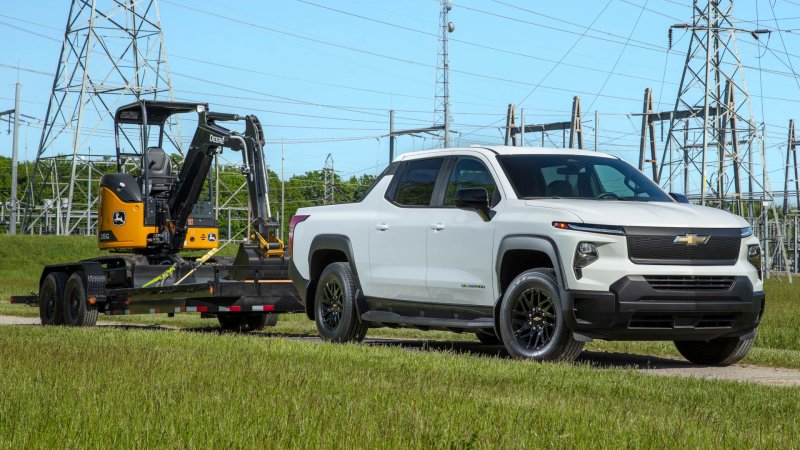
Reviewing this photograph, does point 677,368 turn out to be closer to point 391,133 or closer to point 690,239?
point 690,239

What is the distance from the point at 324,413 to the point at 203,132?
41.0 ft

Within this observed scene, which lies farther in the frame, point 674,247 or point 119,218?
point 119,218

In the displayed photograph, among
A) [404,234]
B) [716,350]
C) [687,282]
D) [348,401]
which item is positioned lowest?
[716,350]

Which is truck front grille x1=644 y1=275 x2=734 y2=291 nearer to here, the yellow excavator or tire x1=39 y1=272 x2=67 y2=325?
the yellow excavator

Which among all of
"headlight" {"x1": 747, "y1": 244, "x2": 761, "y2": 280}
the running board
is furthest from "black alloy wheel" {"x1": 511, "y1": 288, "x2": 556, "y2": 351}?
"headlight" {"x1": 747, "y1": 244, "x2": 761, "y2": 280}

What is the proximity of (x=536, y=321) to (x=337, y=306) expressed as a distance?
10.7ft

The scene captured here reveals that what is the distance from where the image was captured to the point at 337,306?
553 inches

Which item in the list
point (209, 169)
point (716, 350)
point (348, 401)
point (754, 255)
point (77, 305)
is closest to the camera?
point (348, 401)

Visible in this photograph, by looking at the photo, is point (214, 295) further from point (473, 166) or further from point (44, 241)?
point (44, 241)

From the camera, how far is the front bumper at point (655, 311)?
10.7 m

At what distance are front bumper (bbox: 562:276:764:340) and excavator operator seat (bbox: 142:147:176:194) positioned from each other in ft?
34.1

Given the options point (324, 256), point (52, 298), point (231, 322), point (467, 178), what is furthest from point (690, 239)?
point (52, 298)

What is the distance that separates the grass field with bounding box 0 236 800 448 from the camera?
6.21 meters

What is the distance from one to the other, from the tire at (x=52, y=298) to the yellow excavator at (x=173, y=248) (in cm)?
1
